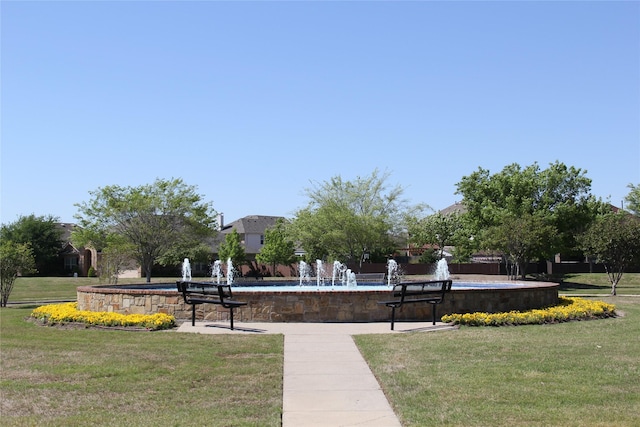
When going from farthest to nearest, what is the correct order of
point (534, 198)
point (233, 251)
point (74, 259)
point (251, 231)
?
1. point (251, 231)
2. point (74, 259)
3. point (233, 251)
4. point (534, 198)

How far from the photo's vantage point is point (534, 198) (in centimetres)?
4438

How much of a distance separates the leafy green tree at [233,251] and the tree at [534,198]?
22177 millimetres

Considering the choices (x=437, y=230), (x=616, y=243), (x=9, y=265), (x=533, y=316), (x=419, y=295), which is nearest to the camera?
(x=533, y=316)

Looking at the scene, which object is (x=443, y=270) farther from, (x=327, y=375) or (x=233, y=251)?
(x=233, y=251)

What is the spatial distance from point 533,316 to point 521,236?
75.1 ft

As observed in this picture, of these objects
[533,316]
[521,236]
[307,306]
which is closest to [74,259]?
[521,236]

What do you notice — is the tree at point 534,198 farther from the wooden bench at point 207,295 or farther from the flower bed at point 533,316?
the wooden bench at point 207,295

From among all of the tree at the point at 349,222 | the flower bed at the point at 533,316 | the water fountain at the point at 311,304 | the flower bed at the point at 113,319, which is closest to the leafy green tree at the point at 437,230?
the tree at the point at 349,222

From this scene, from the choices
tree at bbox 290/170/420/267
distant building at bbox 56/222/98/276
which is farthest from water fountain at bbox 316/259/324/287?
distant building at bbox 56/222/98/276

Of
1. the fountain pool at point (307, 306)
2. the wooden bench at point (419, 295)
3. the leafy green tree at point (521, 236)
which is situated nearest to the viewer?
the wooden bench at point (419, 295)

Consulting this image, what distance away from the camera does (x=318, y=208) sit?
1896 inches

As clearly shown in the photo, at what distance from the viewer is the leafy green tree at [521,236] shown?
119ft

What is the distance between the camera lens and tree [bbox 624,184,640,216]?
189 ft

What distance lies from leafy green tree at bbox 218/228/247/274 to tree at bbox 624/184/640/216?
35.9 m
